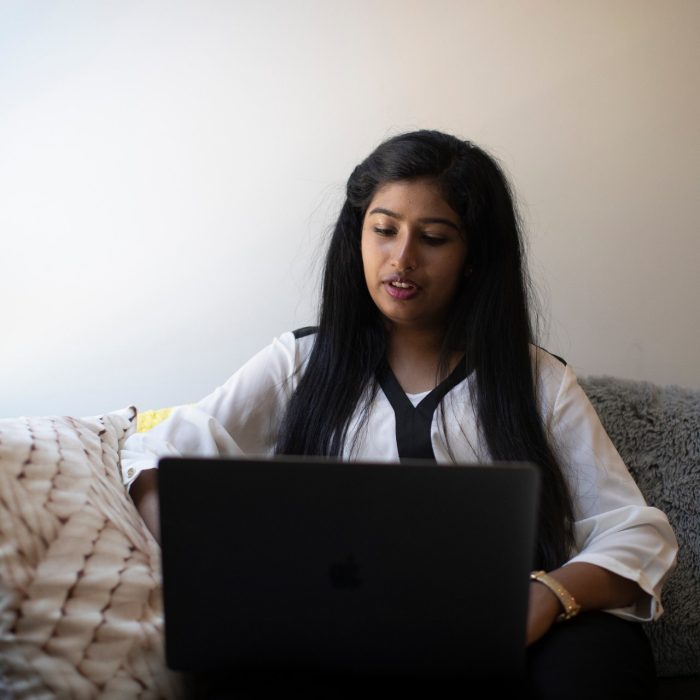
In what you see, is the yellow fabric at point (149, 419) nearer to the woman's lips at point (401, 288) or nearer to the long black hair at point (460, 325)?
the long black hair at point (460, 325)

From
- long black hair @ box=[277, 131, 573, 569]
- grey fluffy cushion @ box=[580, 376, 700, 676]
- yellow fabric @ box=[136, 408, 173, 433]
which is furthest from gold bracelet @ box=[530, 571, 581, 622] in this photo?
A: yellow fabric @ box=[136, 408, 173, 433]

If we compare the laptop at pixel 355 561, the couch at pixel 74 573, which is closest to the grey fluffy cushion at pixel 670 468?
the laptop at pixel 355 561

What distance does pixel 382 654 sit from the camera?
0.87m

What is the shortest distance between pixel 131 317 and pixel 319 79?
58 centimetres

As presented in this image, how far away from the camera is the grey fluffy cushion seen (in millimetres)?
1455

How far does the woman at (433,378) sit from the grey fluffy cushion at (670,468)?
0.20 m

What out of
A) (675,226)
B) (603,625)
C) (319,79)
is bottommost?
(603,625)

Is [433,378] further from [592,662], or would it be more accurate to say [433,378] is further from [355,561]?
[355,561]

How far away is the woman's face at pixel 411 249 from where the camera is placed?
1347 millimetres

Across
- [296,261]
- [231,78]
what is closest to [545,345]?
[296,261]

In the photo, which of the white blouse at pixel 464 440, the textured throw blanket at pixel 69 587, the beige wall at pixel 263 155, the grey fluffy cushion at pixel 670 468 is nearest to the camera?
the textured throw blanket at pixel 69 587

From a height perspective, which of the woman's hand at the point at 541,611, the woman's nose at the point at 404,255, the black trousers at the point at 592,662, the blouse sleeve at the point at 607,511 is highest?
the woman's nose at the point at 404,255

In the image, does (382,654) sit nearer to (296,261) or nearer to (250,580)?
(250,580)

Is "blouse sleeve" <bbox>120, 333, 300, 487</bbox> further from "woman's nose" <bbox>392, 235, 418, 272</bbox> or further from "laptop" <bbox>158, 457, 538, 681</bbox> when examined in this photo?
"laptop" <bbox>158, 457, 538, 681</bbox>
